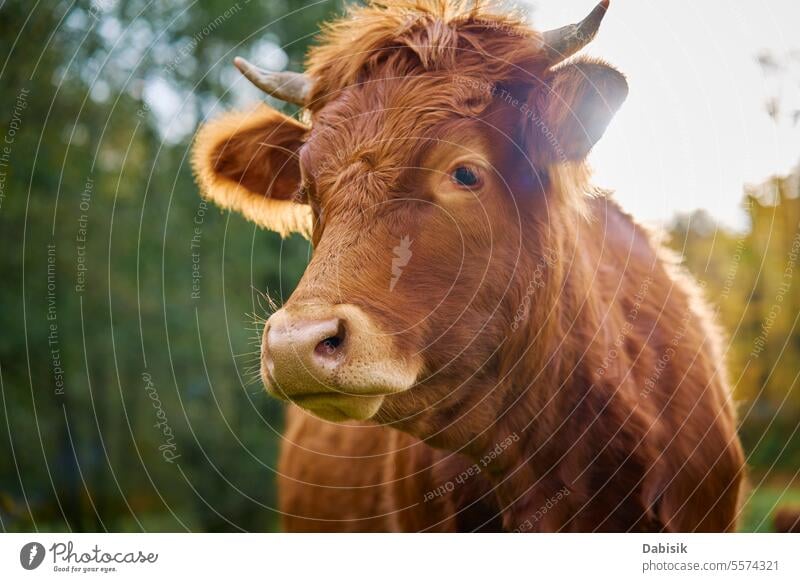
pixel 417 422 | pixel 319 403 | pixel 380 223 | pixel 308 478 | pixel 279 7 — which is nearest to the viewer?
pixel 319 403

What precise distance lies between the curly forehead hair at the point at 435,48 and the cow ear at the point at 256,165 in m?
0.44

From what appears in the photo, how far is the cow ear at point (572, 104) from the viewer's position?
2900mm

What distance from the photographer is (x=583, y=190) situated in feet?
10.1

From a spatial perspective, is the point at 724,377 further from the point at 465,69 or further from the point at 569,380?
the point at 465,69

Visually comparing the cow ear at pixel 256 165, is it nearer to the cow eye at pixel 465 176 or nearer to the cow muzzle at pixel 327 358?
the cow eye at pixel 465 176

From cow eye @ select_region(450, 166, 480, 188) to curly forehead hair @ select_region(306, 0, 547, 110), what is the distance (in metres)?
0.40

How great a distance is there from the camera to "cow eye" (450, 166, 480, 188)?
111 inches

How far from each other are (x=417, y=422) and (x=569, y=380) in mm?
652

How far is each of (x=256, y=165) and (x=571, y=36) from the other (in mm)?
1694
